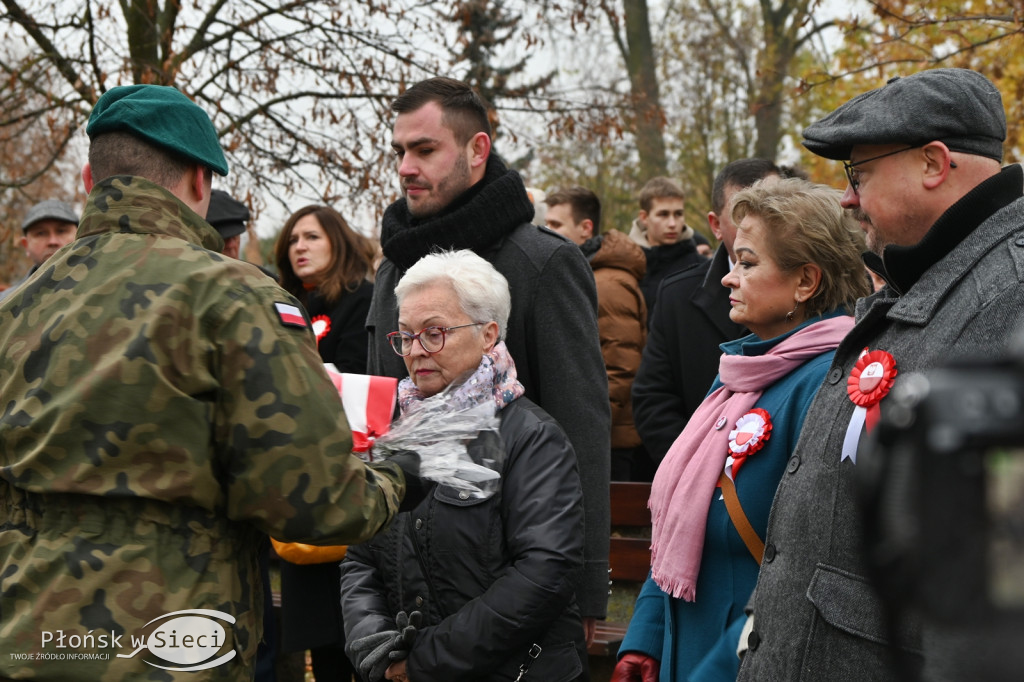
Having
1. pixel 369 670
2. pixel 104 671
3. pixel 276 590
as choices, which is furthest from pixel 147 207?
pixel 276 590

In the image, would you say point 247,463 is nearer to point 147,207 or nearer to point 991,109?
point 147,207

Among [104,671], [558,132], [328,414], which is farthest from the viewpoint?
[558,132]

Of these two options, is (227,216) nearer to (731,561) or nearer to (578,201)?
(578,201)

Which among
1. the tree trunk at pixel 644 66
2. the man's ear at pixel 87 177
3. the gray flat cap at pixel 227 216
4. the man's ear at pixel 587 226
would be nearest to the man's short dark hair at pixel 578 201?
the man's ear at pixel 587 226

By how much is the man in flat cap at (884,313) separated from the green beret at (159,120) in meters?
1.48

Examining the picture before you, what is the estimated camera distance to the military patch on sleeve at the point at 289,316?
7.68 feet

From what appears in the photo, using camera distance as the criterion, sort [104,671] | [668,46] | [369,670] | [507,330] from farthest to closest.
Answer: [668,46]
[507,330]
[369,670]
[104,671]

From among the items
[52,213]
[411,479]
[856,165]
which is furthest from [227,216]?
[856,165]

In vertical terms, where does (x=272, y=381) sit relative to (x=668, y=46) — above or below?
below

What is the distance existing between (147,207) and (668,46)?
20383 mm

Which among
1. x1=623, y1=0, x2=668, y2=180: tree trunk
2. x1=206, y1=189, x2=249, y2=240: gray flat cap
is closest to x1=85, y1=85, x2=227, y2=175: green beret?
x1=206, y1=189, x2=249, y2=240: gray flat cap

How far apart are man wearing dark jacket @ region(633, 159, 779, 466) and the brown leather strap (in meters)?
1.86

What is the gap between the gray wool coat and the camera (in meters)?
1.99

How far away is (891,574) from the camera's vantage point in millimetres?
761
